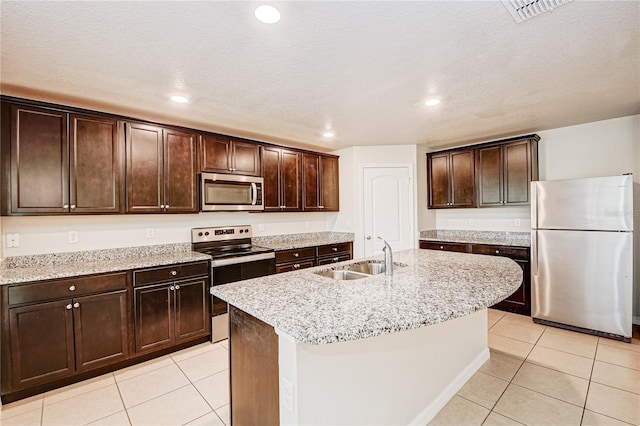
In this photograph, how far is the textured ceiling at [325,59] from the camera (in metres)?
1.59

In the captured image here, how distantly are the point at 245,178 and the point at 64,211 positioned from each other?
1.76 m

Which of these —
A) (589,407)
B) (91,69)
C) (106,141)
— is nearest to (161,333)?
(106,141)

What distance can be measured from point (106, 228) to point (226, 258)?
124 cm

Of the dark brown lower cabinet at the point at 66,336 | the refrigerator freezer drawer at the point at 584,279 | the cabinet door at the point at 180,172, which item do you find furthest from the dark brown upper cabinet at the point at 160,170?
the refrigerator freezer drawer at the point at 584,279

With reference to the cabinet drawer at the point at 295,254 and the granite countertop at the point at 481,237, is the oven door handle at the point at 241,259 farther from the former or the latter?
the granite countertop at the point at 481,237

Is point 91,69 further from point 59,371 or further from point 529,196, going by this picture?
point 529,196

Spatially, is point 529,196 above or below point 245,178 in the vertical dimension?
below

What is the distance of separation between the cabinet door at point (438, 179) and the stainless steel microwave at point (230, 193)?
277cm

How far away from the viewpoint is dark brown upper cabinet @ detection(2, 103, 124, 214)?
2.37 m

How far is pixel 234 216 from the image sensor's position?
13.2 ft

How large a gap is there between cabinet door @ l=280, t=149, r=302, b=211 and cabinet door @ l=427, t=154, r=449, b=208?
2161mm

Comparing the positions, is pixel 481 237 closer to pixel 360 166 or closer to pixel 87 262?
pixel 360 166

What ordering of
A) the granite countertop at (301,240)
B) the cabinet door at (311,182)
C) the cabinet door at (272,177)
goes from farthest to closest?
the cabinet door at (311,182)
the granite countertop at (301,240)
the cabinet door at (272,177)

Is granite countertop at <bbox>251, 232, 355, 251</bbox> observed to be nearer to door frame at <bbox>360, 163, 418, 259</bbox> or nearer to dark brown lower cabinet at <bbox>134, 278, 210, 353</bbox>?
door frame at <bbox>360, 163, 418, 259</bbox>
